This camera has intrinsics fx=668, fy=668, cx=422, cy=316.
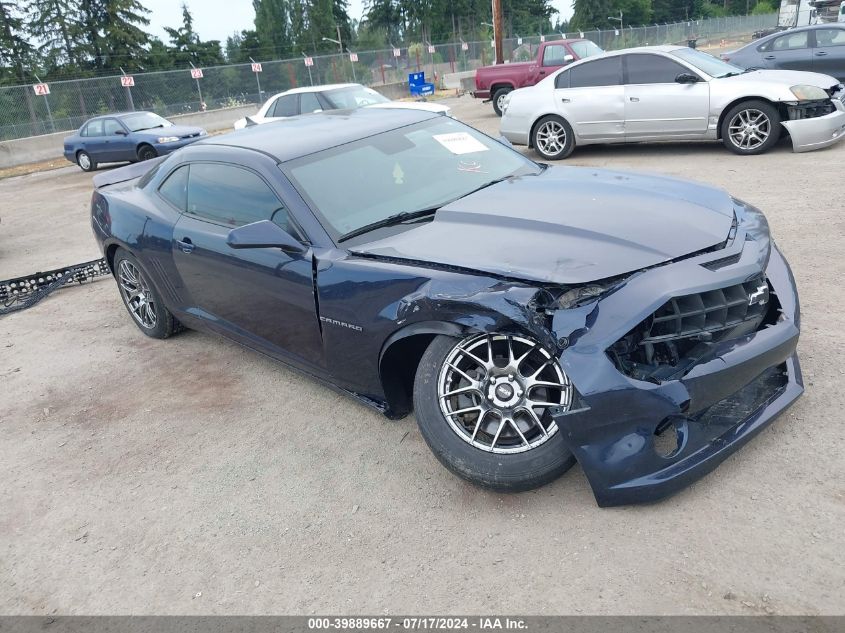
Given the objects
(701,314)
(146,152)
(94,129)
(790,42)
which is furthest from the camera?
(94,129)

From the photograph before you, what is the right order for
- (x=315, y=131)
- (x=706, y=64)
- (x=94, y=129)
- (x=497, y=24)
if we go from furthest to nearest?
1. (x=497, y=24)
2. (x=94, y=129)
3. (x=706, y=64)
4. (x=315, y=131)

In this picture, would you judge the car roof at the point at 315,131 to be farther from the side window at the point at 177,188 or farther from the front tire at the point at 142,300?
the front tire at the point at 142,300

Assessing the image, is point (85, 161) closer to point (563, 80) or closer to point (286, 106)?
point (286, 106)

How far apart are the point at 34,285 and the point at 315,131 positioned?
4.16m

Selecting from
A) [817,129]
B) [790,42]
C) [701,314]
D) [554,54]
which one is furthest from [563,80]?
[701,314]

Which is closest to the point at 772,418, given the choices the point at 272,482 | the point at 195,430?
the point at 272,482

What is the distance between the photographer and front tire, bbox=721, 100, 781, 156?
8.52 m

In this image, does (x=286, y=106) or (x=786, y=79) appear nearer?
(x=786, y=79)

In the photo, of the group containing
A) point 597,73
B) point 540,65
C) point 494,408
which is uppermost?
point 540,65

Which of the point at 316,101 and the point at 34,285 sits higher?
the point at 316,101

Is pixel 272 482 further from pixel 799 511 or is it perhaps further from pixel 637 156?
pixel 637 156

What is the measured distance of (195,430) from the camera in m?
3.89

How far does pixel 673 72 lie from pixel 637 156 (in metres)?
1.24

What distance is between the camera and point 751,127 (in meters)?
8.72
